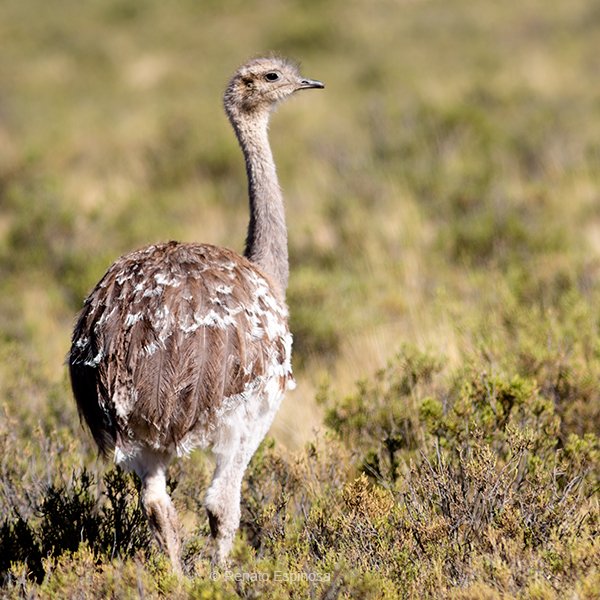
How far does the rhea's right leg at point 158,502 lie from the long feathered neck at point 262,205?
3.38 ft

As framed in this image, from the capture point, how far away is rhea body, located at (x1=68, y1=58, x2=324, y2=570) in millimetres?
3363

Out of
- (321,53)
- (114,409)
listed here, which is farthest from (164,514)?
(321,53)

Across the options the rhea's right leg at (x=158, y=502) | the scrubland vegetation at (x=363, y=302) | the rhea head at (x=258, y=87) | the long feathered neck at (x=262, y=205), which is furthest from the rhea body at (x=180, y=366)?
the rhea head at (x=258, y=87)

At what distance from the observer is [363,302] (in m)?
7.29

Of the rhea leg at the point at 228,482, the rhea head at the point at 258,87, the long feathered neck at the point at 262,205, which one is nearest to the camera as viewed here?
the rhea leg at the point at 228,482

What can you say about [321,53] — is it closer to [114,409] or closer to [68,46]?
[68,46]

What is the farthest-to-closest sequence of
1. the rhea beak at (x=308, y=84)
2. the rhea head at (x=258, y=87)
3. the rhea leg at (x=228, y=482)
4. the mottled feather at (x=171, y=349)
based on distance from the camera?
the rhea beak at (x=308, y=84) → the rhea head at (x=258, y=87) → the rhea leg at (x=228, y=482) → the mottled feather at (x=171, y=349)

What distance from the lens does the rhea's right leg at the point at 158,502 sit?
136 inches

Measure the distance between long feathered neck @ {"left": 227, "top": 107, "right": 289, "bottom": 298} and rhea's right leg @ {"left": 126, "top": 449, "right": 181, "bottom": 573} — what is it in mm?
1031

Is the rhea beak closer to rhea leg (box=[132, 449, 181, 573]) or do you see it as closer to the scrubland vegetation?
the scrubland vegetation

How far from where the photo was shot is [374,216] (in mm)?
9422

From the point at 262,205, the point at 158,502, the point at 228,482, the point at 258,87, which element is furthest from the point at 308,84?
the point at 158,502

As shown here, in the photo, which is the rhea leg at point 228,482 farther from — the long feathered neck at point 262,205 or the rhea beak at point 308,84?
the rhea beak at point 308,84

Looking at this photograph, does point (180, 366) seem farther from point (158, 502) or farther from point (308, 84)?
point (308, 84)
